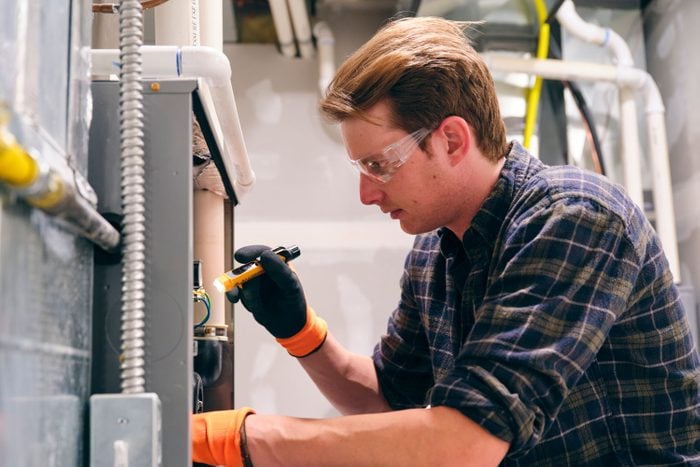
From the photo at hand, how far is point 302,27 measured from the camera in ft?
7.17

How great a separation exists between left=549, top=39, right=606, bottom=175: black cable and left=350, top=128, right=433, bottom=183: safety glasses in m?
1.23

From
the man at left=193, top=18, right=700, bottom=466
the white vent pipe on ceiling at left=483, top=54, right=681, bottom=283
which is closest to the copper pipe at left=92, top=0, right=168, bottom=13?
the man at left=193, top=18, right=700, bottom=466

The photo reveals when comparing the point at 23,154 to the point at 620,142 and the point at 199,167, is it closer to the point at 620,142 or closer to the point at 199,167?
the point at 199,167

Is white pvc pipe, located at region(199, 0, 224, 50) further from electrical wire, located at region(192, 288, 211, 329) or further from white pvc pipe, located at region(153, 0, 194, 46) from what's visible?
electrical wire, located at region(192, 288, 211, 329)

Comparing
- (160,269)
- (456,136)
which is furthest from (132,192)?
(456,136)

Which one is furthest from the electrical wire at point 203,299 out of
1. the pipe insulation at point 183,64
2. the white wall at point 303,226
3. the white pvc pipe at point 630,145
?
the white pvc pipe at point 630,145

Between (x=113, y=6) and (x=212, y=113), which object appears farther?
(x=113, y=6)

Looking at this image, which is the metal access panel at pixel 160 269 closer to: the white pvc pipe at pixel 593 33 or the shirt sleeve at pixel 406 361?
the shirt sleeve at pixel 406 361

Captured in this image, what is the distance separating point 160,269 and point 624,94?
1909 mm

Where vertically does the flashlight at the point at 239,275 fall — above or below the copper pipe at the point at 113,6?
below

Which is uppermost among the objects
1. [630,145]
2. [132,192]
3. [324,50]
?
[324,50]

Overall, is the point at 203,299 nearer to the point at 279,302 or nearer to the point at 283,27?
the point at 279,302

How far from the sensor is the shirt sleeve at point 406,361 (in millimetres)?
1485

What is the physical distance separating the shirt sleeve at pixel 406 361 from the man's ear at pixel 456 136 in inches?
12.9
